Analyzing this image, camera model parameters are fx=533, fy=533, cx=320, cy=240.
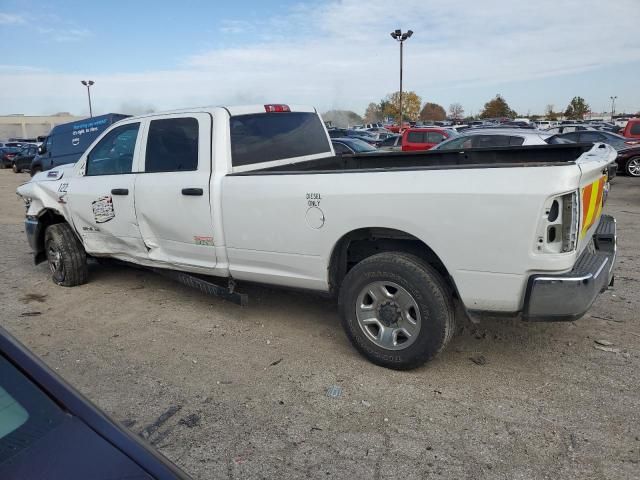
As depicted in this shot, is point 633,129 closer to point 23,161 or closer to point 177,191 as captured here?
point 177,191

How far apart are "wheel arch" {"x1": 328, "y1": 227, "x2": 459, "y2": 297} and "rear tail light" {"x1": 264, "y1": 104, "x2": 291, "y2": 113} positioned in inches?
68.0

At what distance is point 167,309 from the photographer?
5.23 meters

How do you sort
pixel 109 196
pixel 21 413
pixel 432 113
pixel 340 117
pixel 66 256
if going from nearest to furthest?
1. pixel 21 413
2. pixel 109 196
3. pixel 66 256
4. pixel 340 117
5. pixel 432 113

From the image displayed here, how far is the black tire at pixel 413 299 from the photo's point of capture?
348cm

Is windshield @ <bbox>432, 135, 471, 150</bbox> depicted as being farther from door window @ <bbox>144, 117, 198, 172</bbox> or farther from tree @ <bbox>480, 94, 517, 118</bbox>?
tree @ <bbox>480, 94, 517, 118</bbox>

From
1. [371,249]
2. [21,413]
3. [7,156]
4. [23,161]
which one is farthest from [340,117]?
[21,413]

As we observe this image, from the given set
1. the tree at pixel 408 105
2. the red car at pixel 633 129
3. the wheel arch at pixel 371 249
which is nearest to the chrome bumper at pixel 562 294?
the wheel arch at pixel 371 249

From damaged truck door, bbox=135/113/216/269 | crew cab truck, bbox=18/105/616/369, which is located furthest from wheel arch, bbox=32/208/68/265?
damaged truck door, bbox=135/113/216/269

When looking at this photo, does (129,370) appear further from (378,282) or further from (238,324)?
(378,282)

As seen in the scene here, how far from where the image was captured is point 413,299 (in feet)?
11.6

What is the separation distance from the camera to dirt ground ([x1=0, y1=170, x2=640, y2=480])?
9.21 feet

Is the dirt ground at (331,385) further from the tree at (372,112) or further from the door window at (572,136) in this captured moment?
the tree at (372,112)

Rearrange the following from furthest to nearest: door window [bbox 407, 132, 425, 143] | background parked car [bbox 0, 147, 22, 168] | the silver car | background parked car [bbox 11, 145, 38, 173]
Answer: background parked car [bbox 0, 147, 22, 168] → background parked car [bbox 11, 145, 38, 173] → door window [bbox 407, 132, 425, 143] → the silver car

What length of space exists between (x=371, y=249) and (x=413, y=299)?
643mm
